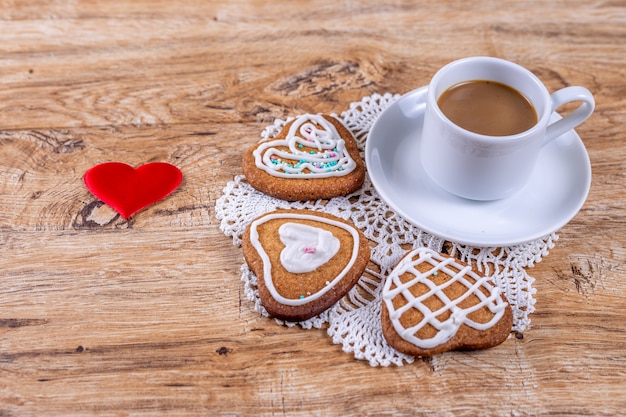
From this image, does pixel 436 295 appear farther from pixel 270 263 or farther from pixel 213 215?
pixel 213 215

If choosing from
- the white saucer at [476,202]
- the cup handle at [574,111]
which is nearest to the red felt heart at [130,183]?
the white saucer at [476,202]

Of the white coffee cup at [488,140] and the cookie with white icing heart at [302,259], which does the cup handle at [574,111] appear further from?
the cookie with white icing heart at [302,259]

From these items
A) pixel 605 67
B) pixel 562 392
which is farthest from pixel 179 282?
pixel 605 67

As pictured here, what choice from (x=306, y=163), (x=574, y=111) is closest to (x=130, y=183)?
(x=306, y=163)

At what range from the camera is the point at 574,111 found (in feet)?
3.86

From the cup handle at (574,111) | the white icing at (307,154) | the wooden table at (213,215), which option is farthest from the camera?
the white icing at (307,154)

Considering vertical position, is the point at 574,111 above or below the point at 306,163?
above

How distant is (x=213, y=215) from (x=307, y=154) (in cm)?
22

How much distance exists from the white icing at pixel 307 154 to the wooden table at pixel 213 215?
0.10 metres

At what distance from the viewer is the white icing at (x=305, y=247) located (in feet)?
3.57

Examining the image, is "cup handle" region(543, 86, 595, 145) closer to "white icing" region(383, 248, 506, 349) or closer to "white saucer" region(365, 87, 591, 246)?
"white saucer" region(365, 87, 591, 246)

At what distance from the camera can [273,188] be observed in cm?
123

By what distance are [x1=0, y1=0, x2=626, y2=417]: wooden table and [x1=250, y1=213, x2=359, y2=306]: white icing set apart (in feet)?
0.21

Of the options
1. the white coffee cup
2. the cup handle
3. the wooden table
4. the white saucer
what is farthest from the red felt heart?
the cup handle
